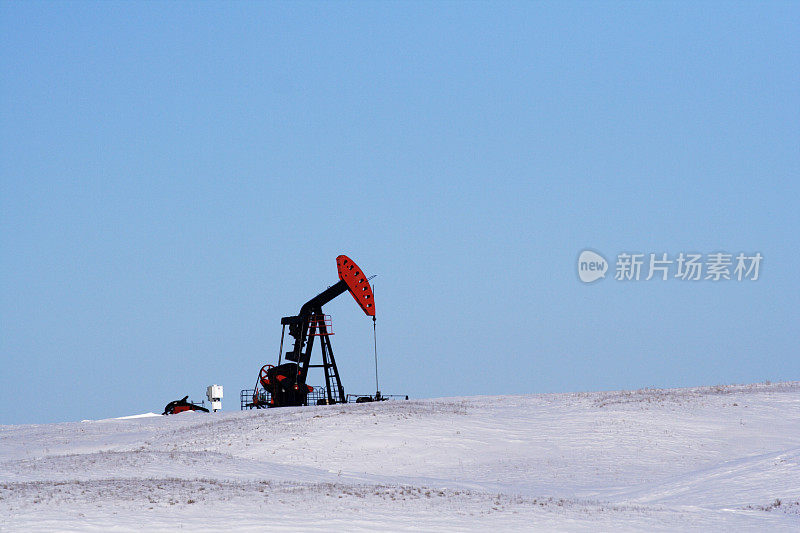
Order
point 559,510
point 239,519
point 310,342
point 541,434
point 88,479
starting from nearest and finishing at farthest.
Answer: point 239,519 → point 559,510 → point 88,479 → point 541,434 → point 310,342

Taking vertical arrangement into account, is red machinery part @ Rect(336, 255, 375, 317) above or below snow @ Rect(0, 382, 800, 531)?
above

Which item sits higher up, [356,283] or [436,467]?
[356,283]

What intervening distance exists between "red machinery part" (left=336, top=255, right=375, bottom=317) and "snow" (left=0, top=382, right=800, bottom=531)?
10678mm

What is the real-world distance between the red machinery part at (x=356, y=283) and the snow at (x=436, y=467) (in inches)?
420

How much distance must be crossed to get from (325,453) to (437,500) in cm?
1235

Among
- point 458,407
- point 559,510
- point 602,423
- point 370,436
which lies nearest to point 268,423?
point 370,436

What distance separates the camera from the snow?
1938 cm

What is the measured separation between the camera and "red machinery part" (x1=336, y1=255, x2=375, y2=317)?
185 ft

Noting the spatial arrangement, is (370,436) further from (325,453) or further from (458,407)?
(458,407)

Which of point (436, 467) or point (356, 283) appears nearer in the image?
point (436, 467)

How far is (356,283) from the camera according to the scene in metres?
56.5

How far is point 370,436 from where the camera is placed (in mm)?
35094

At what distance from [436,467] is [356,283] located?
25.7m

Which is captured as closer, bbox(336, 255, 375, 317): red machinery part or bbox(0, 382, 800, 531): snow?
bbox(0, 382, 800, 531): snow
